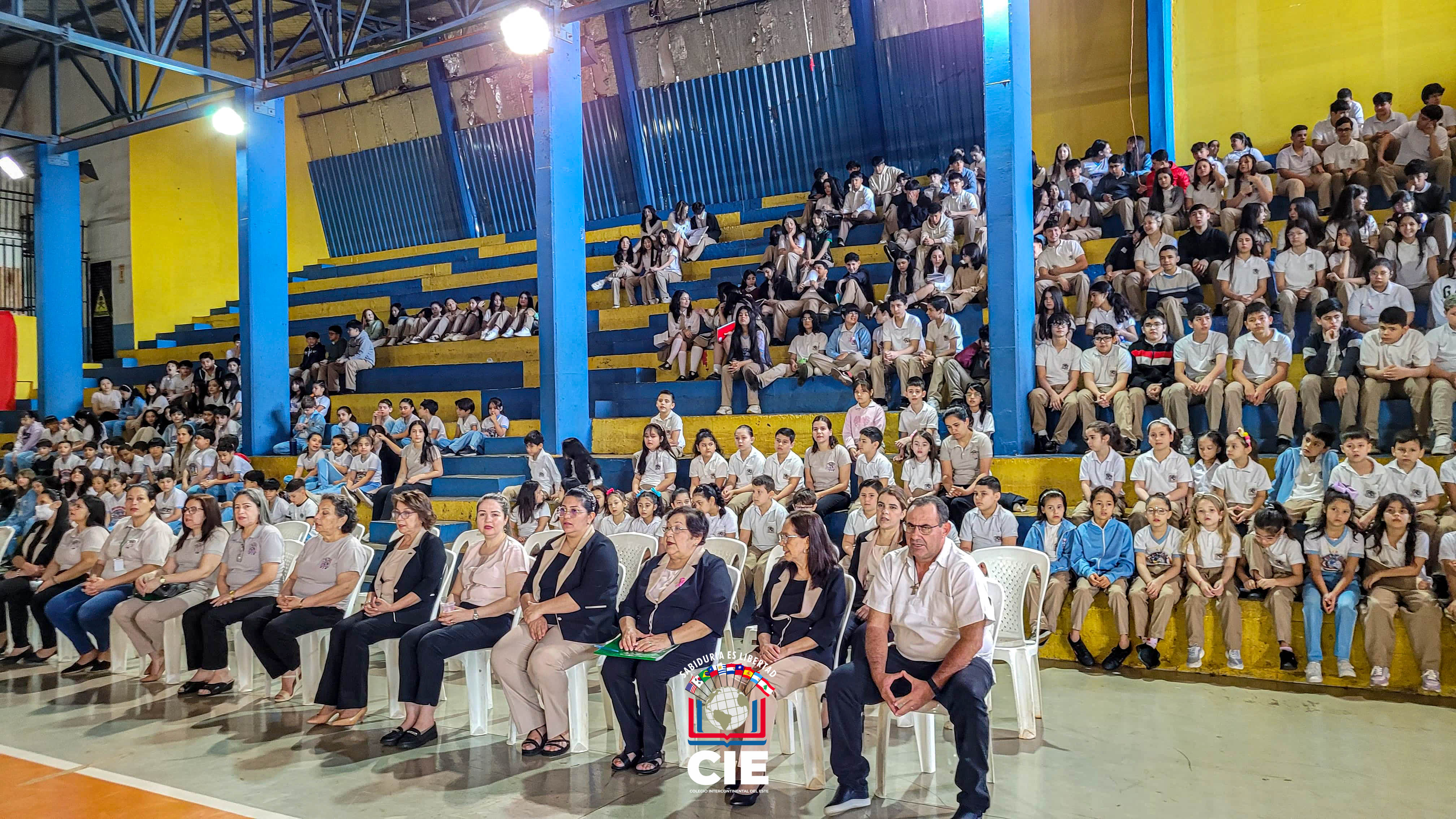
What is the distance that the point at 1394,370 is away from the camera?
6.75 meters

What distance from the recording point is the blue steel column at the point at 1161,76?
12.3m

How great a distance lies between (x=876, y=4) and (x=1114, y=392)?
7.98 metres

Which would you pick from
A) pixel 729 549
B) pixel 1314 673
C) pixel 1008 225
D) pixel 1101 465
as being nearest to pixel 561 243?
pixel 1008 225

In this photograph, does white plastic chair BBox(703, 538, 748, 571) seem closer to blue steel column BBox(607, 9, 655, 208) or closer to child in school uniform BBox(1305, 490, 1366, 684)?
child in school uniform BBox(1305, 490, 1366, 684)

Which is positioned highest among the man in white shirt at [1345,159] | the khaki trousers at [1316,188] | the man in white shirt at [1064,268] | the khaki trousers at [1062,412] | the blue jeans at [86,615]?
the man in white shirt at [1345,159]

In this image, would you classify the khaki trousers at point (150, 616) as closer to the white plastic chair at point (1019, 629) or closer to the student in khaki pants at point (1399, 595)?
the white plastic chair at point (1019, 629)

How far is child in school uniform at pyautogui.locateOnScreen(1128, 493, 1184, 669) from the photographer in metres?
6.08

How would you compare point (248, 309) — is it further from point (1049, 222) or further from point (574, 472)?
point (1049, 222)

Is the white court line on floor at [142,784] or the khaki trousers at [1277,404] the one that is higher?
the khaki trousers at [1277,404]

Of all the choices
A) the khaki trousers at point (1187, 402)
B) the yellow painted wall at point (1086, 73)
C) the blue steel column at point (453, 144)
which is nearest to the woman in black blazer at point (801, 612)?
the khaki trousers at point (1187, 402)

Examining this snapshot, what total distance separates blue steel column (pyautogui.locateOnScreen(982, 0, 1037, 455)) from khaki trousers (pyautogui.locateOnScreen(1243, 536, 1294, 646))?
1.96 m

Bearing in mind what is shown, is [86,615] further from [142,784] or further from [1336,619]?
[1336,619]

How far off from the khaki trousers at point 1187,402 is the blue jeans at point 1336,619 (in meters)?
1.67

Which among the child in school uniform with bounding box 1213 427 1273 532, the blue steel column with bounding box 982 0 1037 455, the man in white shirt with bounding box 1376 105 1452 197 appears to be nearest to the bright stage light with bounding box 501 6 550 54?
the blue steel column with bounding box 982 0 1037 455
